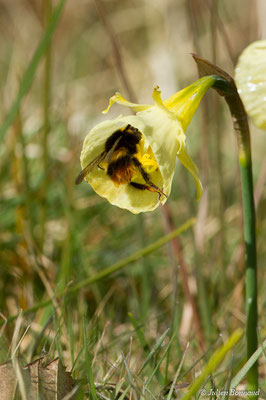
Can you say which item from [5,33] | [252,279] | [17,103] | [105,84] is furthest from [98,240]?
[5,33]

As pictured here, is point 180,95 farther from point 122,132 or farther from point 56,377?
point 56,377

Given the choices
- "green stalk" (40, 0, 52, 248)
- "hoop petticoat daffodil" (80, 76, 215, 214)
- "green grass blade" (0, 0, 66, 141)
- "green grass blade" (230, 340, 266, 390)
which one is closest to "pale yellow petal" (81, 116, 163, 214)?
"hoop petticoat daffodil" (80, 76, 215, 214)

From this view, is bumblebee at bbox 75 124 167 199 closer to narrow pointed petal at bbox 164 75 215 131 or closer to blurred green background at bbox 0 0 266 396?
narrow pointed petal at bbox 164 75 215 131

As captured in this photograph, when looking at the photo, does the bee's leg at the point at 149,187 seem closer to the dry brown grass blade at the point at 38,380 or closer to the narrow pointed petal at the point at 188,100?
the narrow pointed petal at the point at 188,100

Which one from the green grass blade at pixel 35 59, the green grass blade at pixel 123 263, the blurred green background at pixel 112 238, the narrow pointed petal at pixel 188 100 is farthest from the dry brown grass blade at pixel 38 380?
the green grass blade at pixel 35 59

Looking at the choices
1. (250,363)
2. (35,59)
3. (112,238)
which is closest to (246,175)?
(250,363)

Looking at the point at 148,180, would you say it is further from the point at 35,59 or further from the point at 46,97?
the point at 46,97
